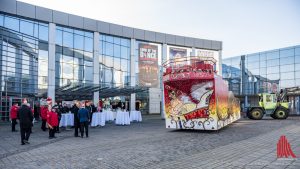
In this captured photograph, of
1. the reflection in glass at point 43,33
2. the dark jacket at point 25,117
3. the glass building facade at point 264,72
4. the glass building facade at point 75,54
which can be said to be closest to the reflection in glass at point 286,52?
the glass building facade at point 264,72

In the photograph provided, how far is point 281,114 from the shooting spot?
27469mm

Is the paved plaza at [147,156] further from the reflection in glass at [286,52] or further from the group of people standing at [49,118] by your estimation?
the reflection in glass at [286,52]

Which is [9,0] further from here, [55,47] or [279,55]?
[279,55]

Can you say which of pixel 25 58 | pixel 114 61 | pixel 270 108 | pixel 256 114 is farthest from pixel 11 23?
pixel 270 108

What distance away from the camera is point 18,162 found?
7.62 metres

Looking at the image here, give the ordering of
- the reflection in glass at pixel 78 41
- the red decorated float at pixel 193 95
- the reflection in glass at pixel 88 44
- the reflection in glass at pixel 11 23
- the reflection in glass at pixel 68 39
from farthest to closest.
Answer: the reflection in glass at pixel 88 44 < the reflection in glass at pixel 78 41 < the reflection in glass at pixel 68 39 < the reflection in glass at pixel 11 23 < the red decorated float at pixel 193 95

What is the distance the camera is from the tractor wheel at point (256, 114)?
2752 cm

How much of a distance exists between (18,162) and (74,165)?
1785 millimetres

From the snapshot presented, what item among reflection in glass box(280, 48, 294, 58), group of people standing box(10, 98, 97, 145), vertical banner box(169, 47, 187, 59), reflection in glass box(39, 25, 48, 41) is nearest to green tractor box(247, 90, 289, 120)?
vertical banner box(169, 47, 187, 59)

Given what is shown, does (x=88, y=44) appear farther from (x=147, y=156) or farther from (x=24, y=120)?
(x=147, y=156)

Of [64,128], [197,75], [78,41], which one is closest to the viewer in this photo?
[197,75]

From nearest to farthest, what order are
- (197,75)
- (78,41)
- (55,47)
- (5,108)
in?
(197,75) < (5,108) < (55,47) < (78,41)

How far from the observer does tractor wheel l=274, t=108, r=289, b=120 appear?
27.3 metres

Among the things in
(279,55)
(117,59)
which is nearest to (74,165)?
(117,59)
